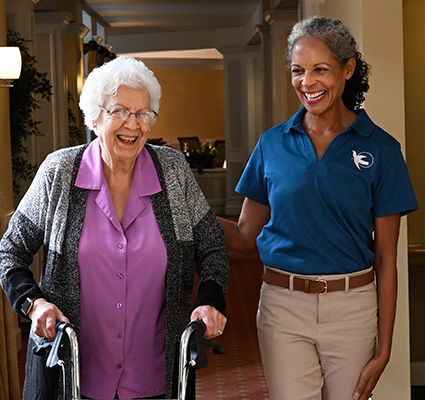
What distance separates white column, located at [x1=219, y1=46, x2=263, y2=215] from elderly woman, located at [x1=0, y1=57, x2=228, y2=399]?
10066 millimetres

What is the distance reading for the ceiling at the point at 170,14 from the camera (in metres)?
9.62

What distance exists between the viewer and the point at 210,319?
5.73ft

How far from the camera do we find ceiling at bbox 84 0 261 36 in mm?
9624

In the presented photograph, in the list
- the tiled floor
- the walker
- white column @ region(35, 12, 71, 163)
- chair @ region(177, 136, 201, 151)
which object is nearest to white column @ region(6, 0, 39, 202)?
white column @ region(35, 12, 71, 163)

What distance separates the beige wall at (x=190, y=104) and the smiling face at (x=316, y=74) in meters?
14.7

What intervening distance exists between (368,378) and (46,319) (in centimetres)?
97

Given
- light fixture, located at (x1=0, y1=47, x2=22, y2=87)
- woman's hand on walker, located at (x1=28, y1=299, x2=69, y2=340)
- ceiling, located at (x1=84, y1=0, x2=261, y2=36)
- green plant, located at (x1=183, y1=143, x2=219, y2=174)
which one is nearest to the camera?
woman's hand on walker, located at (x1=28, y1=299, x2=69, y2=340)

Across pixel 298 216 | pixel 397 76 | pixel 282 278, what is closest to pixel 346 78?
pixel 298 216

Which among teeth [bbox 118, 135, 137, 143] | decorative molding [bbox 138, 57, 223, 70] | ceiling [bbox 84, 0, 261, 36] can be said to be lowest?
teeth [bbox 118, 135, 137, 143]

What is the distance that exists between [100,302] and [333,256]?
69 cm

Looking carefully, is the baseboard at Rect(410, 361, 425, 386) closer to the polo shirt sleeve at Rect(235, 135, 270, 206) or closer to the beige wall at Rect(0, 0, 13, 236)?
the polo shirt sleeve at Rect(235, 135, 270, 206)

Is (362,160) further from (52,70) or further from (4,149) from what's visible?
(52,70)

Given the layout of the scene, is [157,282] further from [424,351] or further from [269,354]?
[424,351]

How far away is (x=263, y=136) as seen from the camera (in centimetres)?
214
